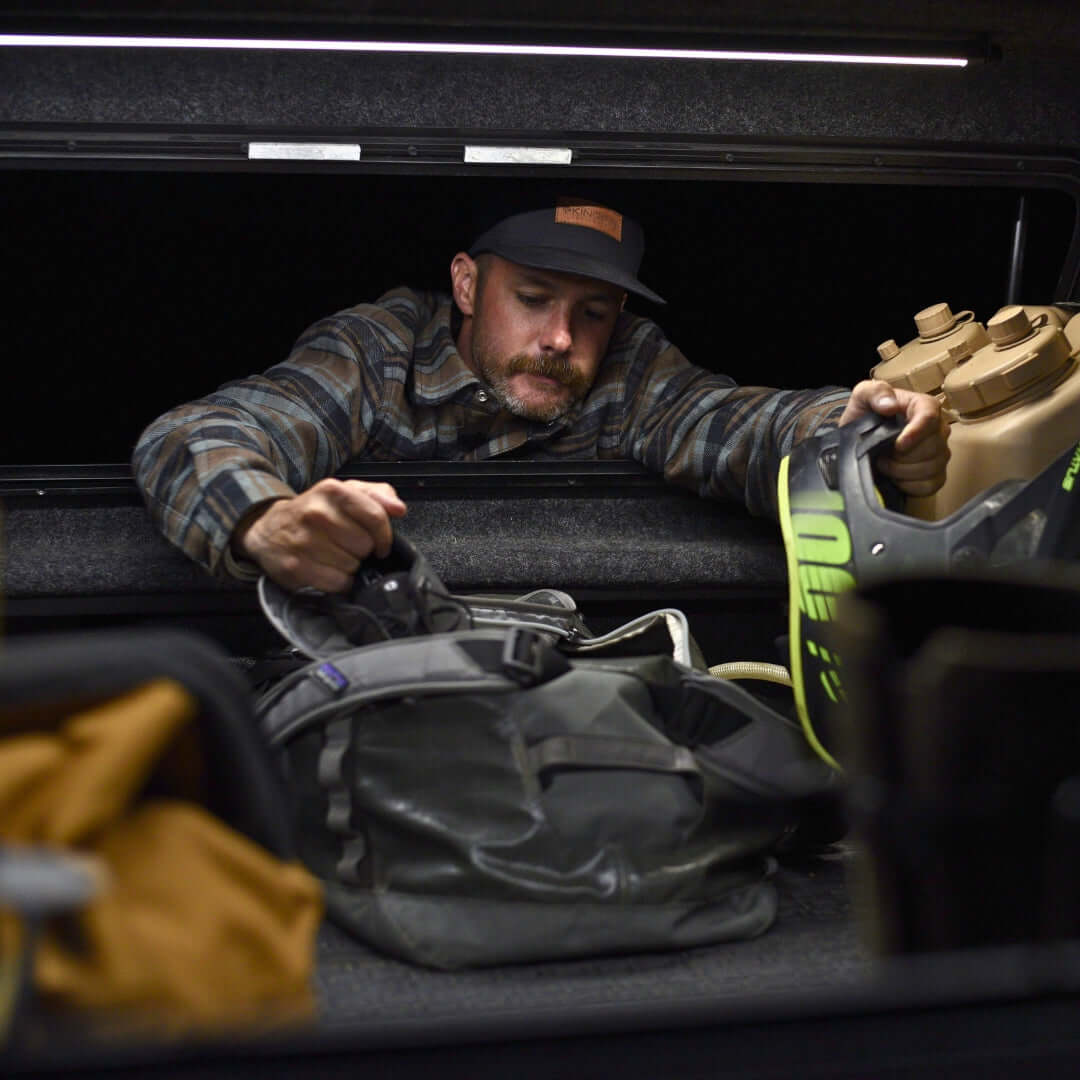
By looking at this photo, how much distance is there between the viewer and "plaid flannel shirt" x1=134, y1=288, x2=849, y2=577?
5.17 feet

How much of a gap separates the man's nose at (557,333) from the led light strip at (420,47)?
0.45 metres

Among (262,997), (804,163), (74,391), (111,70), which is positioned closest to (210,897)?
(262,997)

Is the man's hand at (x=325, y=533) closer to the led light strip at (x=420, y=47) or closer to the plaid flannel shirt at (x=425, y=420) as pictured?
the plaid flannel shirt at (x=425, y=420)

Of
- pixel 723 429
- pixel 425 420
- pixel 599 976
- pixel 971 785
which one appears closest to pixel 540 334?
pixel 425 420

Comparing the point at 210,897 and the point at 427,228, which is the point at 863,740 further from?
the point at 427,228

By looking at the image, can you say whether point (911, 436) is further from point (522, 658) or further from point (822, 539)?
point (522, 658)

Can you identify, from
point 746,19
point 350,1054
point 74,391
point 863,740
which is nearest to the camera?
point 350,1054

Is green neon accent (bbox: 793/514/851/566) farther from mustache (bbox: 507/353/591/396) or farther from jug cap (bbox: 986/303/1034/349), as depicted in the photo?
mustache (bbox: 507/353/591/396)

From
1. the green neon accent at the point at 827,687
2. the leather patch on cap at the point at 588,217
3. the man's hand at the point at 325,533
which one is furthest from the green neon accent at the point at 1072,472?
the leather patch on cap at the point at 588,217

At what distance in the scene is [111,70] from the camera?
163cm

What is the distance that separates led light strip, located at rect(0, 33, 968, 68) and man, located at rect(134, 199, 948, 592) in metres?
0.34

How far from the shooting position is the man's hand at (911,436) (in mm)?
1404

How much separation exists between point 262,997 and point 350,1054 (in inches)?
3.8

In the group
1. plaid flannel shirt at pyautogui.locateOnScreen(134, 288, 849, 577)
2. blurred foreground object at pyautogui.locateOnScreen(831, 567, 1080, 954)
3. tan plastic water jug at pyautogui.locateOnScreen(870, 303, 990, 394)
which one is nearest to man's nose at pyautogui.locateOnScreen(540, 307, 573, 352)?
plaid flannel shirt at pyautogui.locateOnScreen(134, 288, 849, 577)
